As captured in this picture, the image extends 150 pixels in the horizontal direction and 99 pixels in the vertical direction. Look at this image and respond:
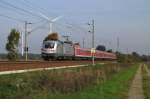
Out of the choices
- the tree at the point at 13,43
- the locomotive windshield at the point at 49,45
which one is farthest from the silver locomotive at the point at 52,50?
the tree at the point at 13,43

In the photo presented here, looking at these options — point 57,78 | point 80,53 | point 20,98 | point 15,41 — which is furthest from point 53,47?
point 20,98

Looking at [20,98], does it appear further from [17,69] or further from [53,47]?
[53,47]

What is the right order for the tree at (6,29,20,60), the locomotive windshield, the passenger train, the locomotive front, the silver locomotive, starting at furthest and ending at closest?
the tree at (6,29,20,60)
the locomotive windshield
the passenger train
the silver locomotive
the locomotive front

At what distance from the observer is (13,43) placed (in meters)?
68.2

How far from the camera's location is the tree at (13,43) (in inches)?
2591

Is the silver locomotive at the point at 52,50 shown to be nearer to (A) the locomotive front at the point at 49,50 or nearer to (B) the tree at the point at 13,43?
(A) the locomotive front at the point at 49,50

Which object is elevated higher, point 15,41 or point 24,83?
point 15,41

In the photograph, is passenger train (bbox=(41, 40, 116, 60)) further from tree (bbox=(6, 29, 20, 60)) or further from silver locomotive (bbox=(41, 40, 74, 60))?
tree (bbox=(6, 29, 20, 60))

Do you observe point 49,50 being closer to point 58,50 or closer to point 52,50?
point 52,50

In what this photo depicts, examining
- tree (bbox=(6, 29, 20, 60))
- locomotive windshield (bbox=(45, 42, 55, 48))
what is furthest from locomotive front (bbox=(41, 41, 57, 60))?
tree (bbox=(6, 29, 20, 60))

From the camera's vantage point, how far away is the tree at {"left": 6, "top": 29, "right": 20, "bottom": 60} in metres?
65.8

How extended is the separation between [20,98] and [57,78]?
8387 millimetres

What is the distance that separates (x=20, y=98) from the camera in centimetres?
1680

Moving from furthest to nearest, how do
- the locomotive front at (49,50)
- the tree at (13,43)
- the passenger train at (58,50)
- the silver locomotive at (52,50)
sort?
the tree at (13,43), the passenger train at (58,50), the silver locomotive at (52,50), the locomotive front at (49,50)
